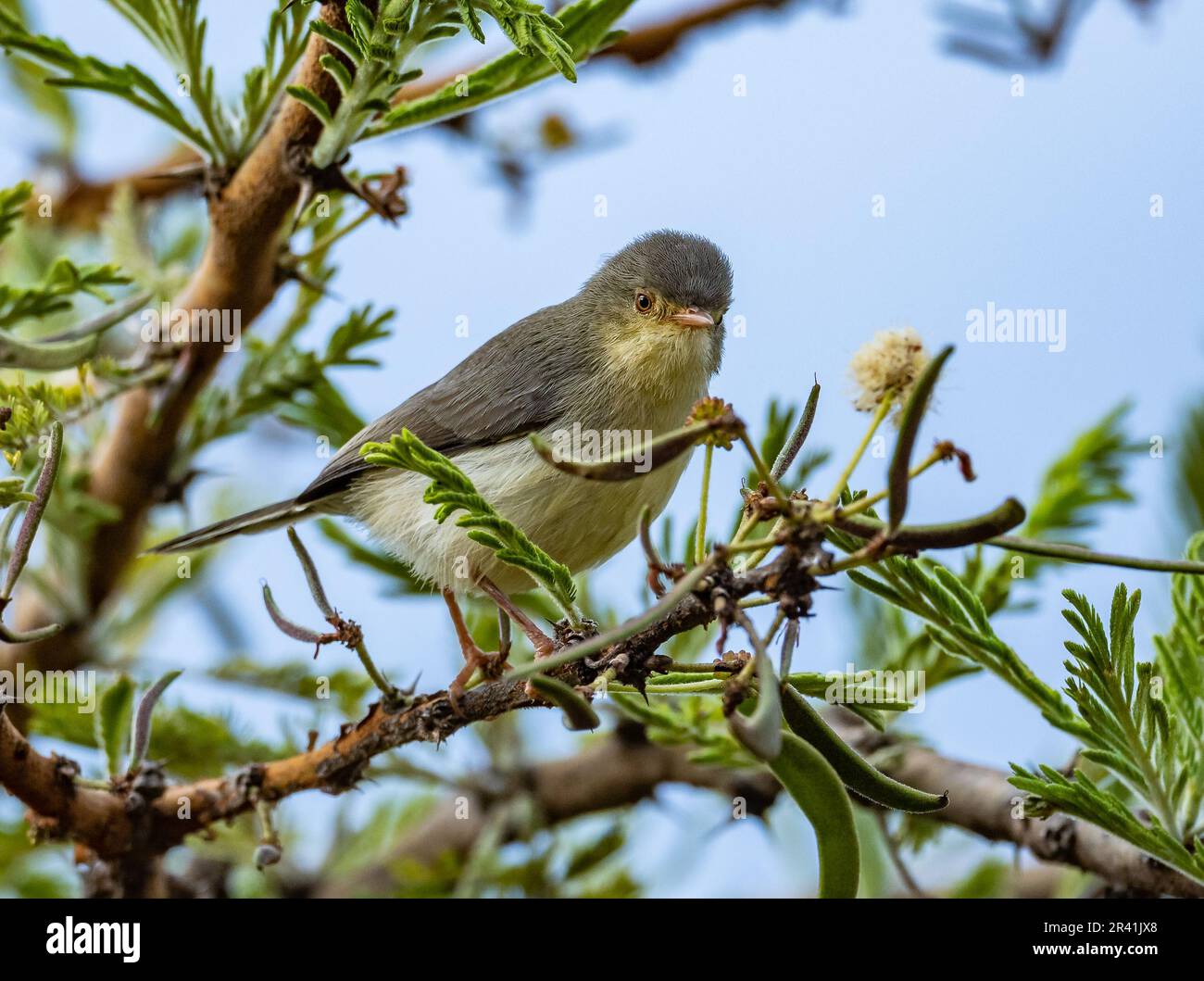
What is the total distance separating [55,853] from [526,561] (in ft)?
6.66

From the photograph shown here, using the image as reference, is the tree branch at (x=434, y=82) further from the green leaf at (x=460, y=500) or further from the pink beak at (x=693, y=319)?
the green leaf at (x=460, y=500)

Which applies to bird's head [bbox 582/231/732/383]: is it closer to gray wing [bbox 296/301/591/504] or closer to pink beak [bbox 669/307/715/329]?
pink beak [bbox 669/307/715/329]

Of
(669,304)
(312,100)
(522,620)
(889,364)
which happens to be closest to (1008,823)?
(522,620)

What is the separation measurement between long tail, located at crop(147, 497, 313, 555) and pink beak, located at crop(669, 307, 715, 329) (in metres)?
1.09

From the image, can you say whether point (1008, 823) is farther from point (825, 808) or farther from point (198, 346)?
point (198, 346)

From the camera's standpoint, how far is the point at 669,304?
137 inches

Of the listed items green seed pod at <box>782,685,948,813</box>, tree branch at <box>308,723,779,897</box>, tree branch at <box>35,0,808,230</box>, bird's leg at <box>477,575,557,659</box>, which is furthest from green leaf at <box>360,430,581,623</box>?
tree branch at <box>35,0,808,230</box>

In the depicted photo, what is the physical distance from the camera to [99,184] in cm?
379

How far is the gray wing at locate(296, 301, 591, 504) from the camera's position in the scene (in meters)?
3.15

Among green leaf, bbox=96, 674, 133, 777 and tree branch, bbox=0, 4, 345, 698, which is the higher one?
tree branch, bbox=0, 4, 345, 698

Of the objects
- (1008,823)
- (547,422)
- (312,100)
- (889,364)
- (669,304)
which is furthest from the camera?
(669,304)

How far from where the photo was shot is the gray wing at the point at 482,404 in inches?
124

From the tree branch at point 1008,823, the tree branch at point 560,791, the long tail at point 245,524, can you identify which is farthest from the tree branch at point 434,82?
the tree branch at point 1008,823

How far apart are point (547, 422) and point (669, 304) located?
0.56m
